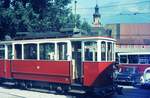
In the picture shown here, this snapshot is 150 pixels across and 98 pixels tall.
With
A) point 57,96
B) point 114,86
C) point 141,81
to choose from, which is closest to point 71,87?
point 57,96

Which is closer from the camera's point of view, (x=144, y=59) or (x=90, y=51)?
(x=90, y=51)

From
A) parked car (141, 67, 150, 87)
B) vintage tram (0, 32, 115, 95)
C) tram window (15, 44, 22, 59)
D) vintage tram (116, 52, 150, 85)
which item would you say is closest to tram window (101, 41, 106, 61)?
vintage tram (0, 32, 115, 95)

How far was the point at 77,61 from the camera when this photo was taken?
62.9 feet

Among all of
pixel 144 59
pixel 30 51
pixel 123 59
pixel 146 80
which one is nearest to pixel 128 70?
pixel 146 80

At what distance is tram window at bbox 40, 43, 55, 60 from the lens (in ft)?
65.8

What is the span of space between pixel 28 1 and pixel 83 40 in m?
15.8

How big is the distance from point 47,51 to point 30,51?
62.0 inches

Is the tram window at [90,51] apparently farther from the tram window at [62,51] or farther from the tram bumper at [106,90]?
the tram bumper at [106,90]

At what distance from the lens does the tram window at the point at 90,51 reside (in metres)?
18.3

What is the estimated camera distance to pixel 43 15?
33.0 metres

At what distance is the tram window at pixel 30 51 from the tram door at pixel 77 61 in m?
2.86

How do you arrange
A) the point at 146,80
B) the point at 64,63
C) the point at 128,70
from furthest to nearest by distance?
the point at 128,70 < the point at 146,80 < the point at 64,63

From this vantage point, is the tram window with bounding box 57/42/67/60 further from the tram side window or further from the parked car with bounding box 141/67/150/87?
the parked car with bounding box 141/67/150/87

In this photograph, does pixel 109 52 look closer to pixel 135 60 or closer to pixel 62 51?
pixel 62 51
